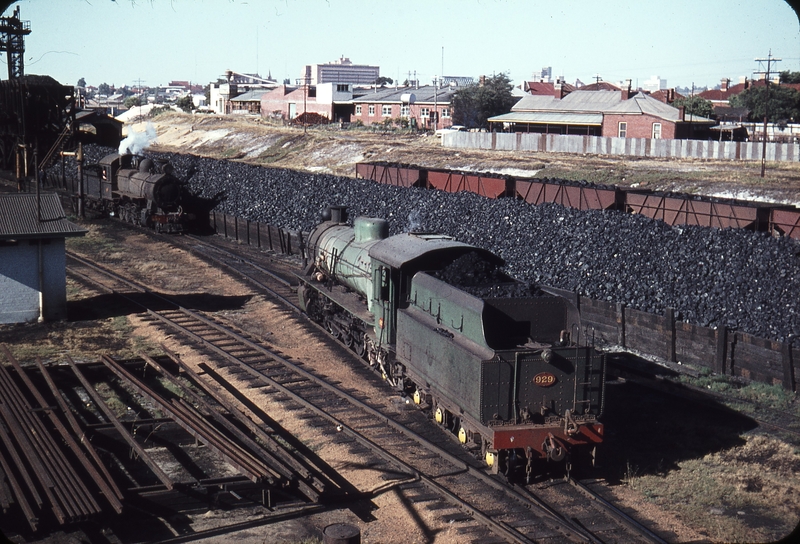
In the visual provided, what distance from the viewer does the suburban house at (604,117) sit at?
60562mm

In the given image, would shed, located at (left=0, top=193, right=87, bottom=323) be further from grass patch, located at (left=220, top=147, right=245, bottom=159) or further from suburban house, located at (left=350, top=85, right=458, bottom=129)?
suburban house, located at (left=350, top=85, right=458, bottom=129)

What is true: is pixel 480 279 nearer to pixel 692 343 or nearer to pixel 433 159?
pixel 692 343

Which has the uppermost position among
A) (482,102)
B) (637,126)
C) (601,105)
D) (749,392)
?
(482,102)

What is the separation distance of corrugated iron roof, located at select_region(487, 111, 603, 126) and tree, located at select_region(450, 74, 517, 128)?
9786mm

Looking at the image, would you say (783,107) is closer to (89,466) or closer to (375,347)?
(375,347)

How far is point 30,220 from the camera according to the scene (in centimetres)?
2202

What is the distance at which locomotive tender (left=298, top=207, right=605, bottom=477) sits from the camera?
12219 mm

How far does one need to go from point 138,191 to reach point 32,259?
18153mm

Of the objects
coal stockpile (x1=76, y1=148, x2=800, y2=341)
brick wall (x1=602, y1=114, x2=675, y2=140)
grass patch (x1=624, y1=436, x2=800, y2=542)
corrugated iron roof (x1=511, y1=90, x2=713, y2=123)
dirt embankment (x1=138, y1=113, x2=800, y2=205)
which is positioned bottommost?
grass patch (x1=624, y1=436, x2=800, y2=542)

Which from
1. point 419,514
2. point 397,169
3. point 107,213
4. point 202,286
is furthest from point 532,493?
point 107,213

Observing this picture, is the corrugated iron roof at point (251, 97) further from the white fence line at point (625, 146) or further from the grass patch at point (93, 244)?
the grass patch at point (93, 244)

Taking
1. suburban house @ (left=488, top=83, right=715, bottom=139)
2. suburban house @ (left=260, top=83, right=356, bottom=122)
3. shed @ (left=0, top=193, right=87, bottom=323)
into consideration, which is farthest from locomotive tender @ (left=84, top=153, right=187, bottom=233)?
suburban house @ (left=260, top=83, right=356, bottom=122)

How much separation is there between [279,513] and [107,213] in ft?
121

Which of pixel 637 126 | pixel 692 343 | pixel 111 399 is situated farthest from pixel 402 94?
pixel 111 399
